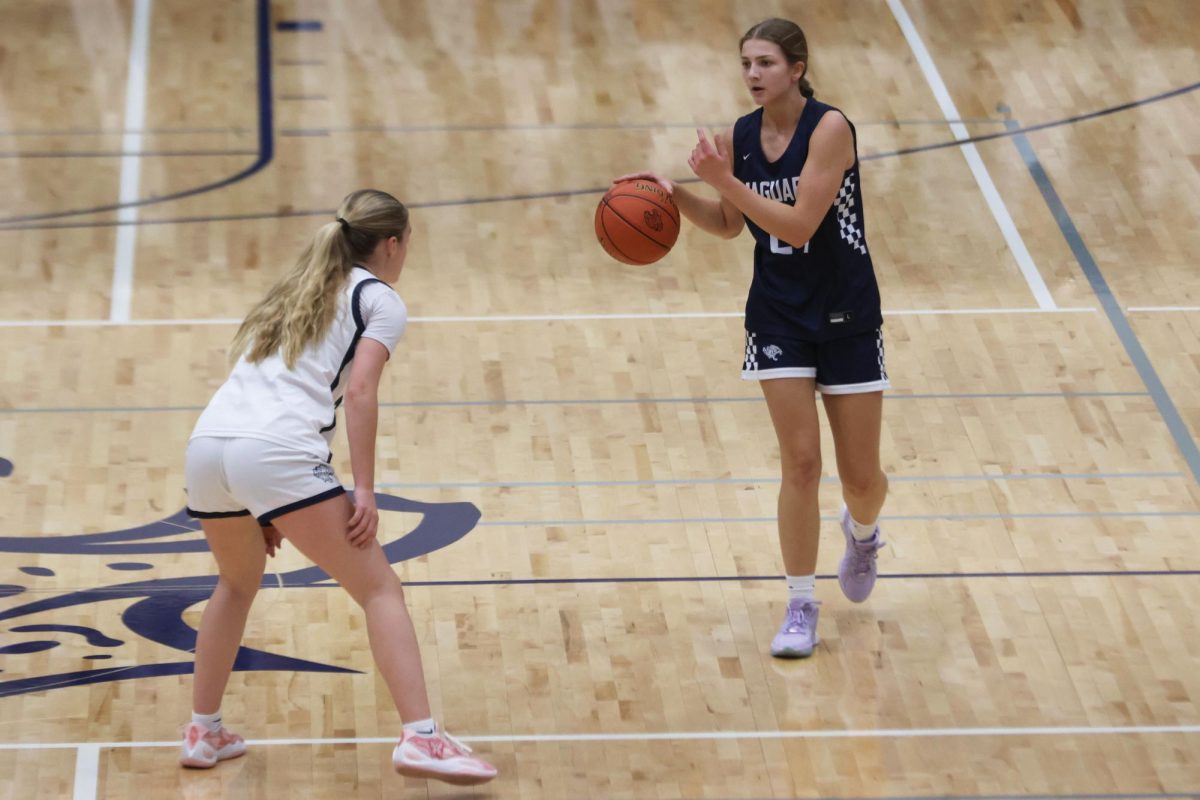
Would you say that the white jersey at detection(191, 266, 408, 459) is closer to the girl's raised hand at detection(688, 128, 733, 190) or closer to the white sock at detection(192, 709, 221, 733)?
the white sock at detection(192, 709, 221, 733)

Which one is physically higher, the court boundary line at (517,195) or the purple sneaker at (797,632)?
the purple sneaker at (797,632)

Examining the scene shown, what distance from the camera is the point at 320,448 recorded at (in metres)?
4.07

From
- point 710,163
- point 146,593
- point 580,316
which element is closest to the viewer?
point 710,163

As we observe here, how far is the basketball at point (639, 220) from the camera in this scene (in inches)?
195

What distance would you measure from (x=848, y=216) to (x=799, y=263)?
7.2 inches

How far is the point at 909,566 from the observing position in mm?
5539

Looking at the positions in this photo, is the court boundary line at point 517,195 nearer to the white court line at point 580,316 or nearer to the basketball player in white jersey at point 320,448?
the white court line at point 580,316

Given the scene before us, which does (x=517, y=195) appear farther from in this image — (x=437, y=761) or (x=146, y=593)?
(x=437, y=761)

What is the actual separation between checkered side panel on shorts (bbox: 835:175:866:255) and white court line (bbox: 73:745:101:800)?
2384 mm

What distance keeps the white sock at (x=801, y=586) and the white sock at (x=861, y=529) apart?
214mm

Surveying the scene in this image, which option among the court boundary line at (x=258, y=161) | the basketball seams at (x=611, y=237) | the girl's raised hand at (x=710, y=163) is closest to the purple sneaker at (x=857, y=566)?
the basketball seams at (x=611, y=237)

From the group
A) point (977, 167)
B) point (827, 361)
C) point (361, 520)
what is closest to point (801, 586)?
point (827, 361)

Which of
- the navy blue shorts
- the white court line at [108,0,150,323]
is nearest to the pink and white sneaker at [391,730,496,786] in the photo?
the navy blue shorts

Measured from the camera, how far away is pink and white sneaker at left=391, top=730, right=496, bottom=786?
13.4 ft
